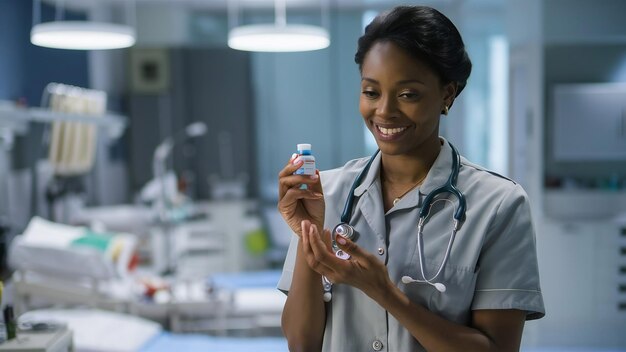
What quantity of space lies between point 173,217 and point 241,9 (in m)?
1.65

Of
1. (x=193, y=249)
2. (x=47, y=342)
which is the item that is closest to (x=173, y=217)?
(x=193, y=249)

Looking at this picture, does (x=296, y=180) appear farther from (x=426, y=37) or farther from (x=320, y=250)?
(x=426, y=37)

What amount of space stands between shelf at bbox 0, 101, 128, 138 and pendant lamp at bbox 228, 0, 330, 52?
1422 millimetres

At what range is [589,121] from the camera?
429 cm

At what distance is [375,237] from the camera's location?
3.85 feet

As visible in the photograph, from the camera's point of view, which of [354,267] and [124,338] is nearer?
[354,267]

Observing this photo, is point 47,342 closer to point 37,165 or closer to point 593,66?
point 37,165

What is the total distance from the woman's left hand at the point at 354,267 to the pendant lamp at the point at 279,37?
1880 millimetres

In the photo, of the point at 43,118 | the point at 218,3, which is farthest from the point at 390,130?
the point at 218,3

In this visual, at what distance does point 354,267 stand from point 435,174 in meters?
0.27

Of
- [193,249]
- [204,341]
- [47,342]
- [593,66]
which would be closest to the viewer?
[47,342]

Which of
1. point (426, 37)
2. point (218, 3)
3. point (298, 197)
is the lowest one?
point (298, 197)

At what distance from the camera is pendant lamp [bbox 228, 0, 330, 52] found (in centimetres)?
278

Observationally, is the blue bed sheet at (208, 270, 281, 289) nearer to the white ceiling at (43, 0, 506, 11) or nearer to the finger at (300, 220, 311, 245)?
the white ceiling at (43, 0, 506, 11)
